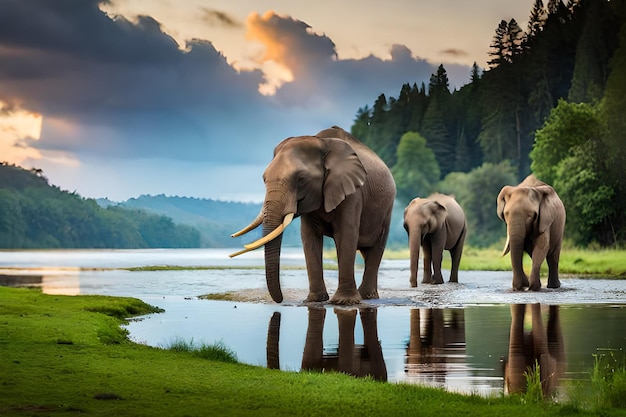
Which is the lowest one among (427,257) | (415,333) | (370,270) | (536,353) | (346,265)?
(536,353)

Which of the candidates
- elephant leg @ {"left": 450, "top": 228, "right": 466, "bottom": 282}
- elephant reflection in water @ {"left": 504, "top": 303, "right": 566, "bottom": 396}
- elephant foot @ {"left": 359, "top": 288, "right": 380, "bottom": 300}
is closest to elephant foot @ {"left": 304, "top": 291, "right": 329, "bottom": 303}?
elephant foot @ {"left": 359, "top": 288, "right": 380, "bottom": 300}

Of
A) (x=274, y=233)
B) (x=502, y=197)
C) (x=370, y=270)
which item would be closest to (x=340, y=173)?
(x=274, y=233)

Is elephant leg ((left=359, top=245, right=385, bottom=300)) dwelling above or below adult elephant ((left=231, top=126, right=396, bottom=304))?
below

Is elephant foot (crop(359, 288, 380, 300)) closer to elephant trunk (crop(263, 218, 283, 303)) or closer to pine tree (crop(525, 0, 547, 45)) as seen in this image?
elephant trunk (crop(263, 218, 283, 303))

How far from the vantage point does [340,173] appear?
2350cm

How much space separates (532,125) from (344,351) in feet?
347

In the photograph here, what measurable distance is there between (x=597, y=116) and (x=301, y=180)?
170 feet

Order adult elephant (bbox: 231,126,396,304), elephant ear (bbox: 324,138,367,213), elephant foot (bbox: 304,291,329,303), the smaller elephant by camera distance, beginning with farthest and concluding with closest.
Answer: the smaller elephant, elephant foot (bbox: 304,291,329,303), elephant ear (bbox: 324,138,367,213), adult elephant (bbox: 231,126,396,304)

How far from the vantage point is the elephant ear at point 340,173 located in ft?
76.7

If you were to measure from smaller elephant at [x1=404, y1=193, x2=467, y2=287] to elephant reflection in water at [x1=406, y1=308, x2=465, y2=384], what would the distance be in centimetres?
1418

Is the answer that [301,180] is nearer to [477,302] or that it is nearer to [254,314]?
[254,314]

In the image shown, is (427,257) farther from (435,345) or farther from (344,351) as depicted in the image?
(344,351)

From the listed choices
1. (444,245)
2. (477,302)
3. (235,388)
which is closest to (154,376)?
(235,388)

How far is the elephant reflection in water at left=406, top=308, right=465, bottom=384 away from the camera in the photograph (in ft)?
45.7
